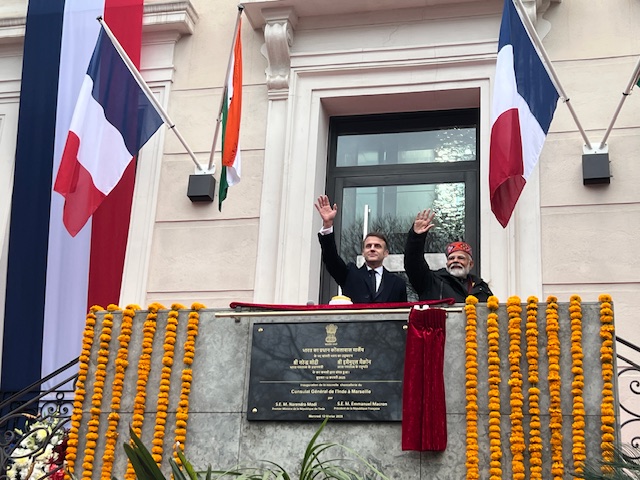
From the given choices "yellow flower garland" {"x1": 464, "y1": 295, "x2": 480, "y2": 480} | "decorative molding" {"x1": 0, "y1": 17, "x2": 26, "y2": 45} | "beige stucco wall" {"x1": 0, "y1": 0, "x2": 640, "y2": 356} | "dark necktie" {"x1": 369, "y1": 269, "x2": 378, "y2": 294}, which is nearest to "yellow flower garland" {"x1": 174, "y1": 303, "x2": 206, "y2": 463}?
"dark necktie" {"x1": 369, "y1": 269, "x2": 378, "y2": 294}

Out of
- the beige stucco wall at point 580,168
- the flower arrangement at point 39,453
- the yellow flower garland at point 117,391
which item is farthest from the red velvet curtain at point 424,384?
the beige stucco wall at point 580,168

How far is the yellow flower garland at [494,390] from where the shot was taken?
6.54 m

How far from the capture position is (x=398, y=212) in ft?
35.9

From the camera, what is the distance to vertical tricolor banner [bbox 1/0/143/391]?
1039 cm

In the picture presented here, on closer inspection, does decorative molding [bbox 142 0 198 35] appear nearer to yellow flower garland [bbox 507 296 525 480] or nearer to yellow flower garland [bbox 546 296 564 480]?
yellow flower garland [bbox 507 296 525 480]

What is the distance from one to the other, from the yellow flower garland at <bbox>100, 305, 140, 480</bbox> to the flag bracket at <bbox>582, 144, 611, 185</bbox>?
4.80 metres

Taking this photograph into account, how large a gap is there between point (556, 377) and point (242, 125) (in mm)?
5656

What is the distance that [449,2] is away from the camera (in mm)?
11008

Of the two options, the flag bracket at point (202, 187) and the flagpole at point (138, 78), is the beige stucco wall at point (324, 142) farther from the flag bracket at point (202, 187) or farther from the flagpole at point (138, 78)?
the flagpole at point (138, 78)

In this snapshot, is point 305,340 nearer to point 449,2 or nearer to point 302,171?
point 302,171

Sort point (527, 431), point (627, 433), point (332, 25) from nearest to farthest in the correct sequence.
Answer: point (527, 431) < point (627, 433) < point (332, 25)

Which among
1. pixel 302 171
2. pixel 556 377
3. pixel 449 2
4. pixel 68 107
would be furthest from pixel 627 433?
pixel 68 107

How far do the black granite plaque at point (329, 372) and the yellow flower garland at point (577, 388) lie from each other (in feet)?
3.88

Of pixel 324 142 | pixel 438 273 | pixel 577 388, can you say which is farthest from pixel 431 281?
pixel 324 142
